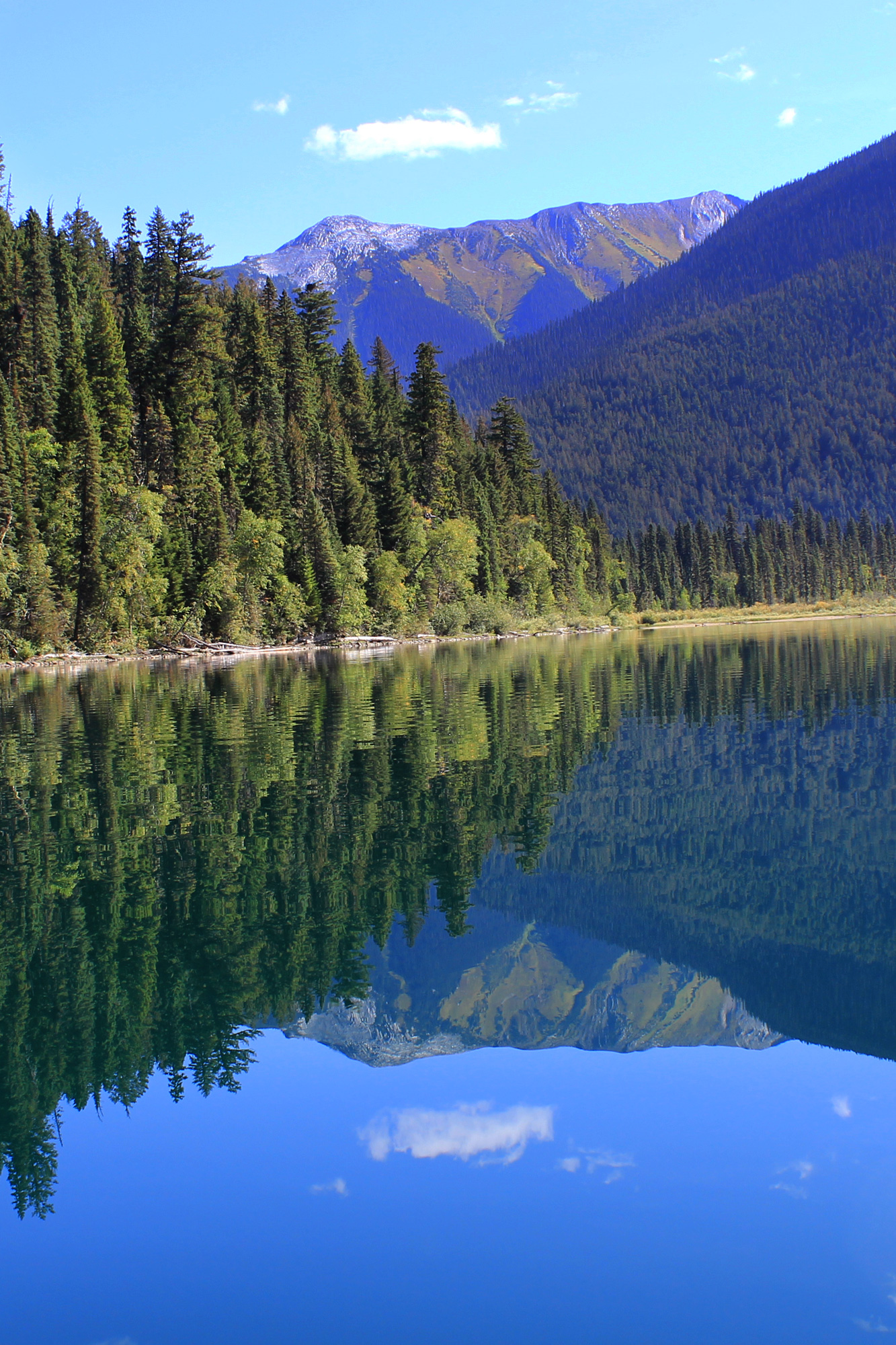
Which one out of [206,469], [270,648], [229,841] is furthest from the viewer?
[270,648]

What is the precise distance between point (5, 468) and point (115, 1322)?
6301 cm

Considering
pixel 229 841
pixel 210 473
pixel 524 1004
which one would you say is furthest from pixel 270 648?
pixel 524 1004

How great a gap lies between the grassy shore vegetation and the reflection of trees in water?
90.3ft

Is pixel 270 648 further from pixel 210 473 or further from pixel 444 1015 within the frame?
pixel 444 1015

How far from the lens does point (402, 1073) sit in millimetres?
9312

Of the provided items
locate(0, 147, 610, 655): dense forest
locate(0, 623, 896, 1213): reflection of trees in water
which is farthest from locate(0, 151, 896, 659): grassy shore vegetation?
locate(0, 623, 896, 1213): reflection of trees in water

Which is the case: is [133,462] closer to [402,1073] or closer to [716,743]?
[716,743]

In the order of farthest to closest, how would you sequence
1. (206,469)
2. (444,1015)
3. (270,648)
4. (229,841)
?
(270,648)
(206,469)
(229,841)
(444,1015)

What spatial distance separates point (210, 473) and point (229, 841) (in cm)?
6512

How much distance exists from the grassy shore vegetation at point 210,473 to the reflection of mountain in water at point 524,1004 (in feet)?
172

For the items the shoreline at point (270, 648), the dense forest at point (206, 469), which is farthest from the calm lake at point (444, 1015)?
the dense forest at point (206, 469)

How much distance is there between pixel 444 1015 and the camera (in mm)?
11023

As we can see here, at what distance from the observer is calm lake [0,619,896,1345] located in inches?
242

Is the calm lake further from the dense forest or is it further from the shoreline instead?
the dense forest
